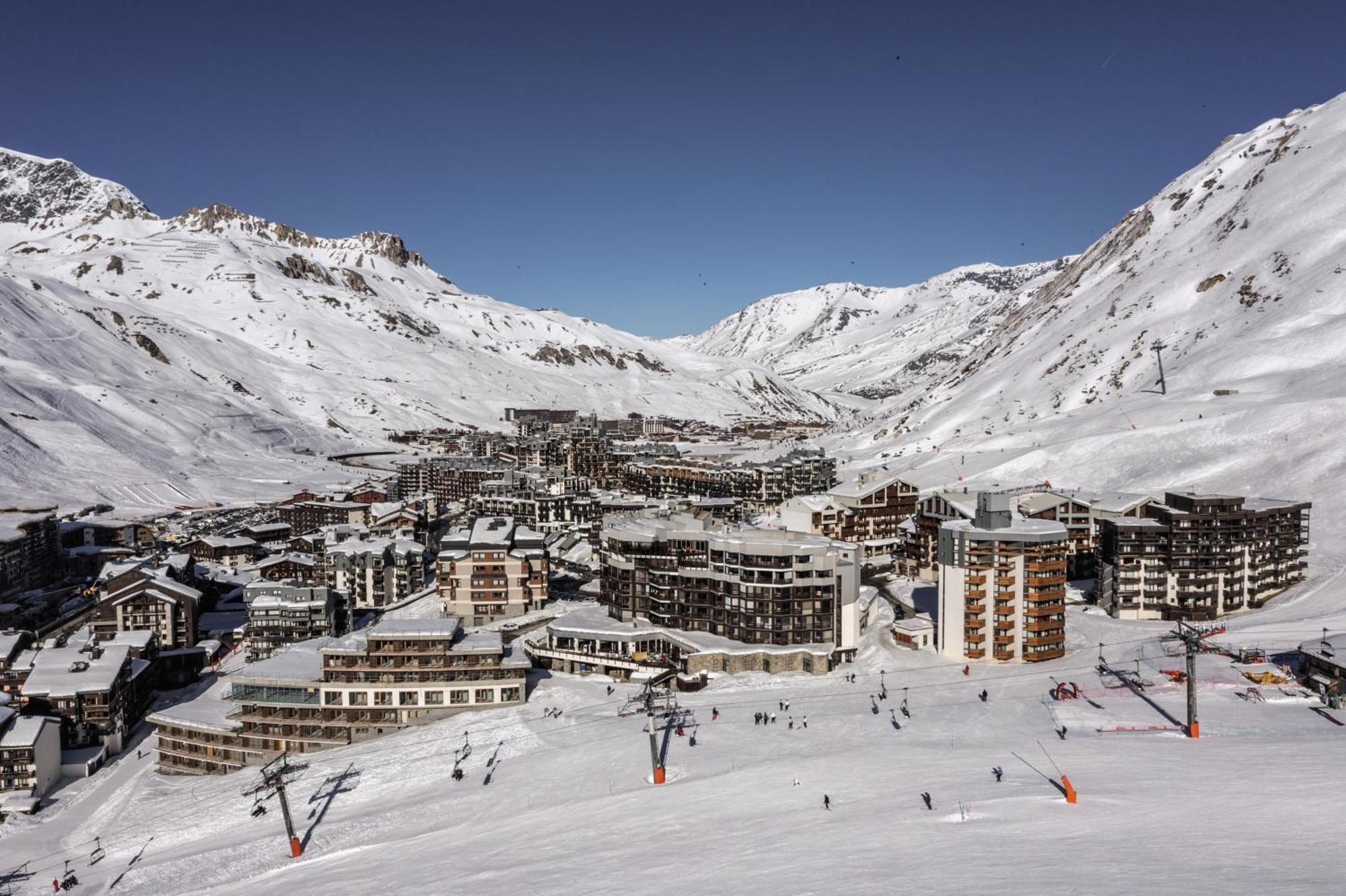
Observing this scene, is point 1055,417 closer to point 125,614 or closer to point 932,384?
point 932,384

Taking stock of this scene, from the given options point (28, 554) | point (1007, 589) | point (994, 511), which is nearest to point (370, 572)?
point (28, 554)

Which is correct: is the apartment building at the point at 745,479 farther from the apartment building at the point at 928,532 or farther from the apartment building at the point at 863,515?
the apartment building at the point at 928,532

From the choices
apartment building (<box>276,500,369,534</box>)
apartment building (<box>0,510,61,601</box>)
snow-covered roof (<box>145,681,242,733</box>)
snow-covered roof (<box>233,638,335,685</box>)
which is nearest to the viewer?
snow-covered roof (<box>145,681,242,733</box>)

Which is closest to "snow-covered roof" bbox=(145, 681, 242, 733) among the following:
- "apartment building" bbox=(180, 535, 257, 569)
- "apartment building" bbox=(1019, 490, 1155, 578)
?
"apartment building" bbox=(180, 535, 257, 569)

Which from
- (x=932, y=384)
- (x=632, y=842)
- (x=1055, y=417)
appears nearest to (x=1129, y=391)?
(x=1055, y=417)

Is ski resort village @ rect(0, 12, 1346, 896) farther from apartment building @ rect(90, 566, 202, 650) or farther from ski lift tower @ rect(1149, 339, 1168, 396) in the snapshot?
ski lift tower @ rect(1149, 339, 1168, 396)

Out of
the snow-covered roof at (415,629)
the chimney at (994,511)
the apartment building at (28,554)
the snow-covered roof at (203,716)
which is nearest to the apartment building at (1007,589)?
the chimney at (994,511)

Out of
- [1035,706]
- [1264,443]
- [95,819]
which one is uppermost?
[1264,443]
